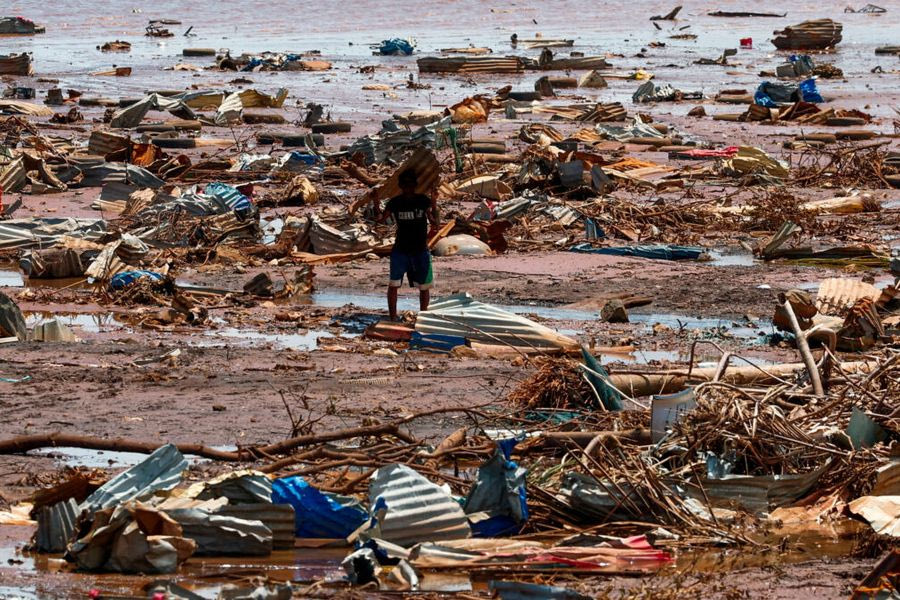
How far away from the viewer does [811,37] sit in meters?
42.7

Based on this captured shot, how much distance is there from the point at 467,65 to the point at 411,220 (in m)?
26.1

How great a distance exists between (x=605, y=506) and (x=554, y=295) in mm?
6168

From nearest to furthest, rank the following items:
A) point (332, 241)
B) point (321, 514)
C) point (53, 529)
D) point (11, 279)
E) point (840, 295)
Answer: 1. point (53, 529)
2. point (321, 514)
3. point (840, 295)
4. point (11, 279)
5. point (332, 241)

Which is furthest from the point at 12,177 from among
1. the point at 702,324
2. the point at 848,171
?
the point at 848,171

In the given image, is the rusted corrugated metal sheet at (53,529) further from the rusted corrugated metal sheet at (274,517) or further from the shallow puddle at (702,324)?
the shallow puddle at (702,324)

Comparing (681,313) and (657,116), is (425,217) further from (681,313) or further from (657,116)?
(657,116)

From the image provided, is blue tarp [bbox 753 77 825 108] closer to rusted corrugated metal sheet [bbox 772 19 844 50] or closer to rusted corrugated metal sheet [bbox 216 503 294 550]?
rusted corrugated metal sheet [bbox 772 19 844 50]

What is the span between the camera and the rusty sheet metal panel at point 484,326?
399 inches

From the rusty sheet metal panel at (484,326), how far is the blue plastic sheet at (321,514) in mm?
3907

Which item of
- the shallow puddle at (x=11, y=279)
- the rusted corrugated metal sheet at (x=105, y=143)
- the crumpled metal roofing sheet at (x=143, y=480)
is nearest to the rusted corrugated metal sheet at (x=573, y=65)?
the rusted corrugated metal sheet at (x=105, y=143)

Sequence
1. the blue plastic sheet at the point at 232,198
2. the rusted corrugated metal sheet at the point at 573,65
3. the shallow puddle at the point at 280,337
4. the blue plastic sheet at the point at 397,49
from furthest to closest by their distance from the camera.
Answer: the blue plastic sheet at the point at 397,49 < the rusted corrugated metal sheet at the point at 573,65 < the blue plastic sheet at the point at 232,198 < the shallow puddle at the point at 280,337

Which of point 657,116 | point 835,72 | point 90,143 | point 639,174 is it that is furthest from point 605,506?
point 835,72

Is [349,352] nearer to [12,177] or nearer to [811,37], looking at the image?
[12,177]

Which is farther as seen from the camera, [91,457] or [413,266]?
[413,266]
